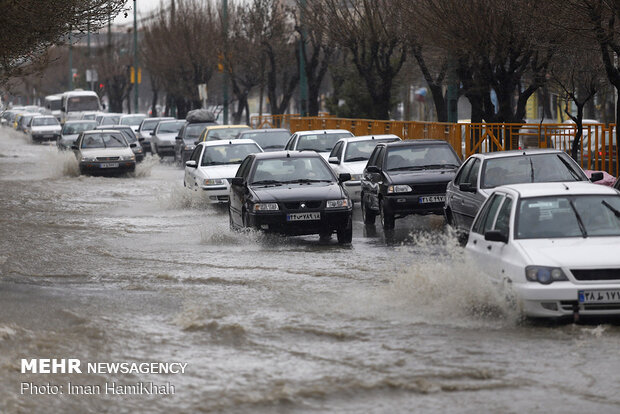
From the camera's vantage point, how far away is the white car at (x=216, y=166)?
2375cm

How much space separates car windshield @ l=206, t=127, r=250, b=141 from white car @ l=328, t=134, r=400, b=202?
11.1 meters

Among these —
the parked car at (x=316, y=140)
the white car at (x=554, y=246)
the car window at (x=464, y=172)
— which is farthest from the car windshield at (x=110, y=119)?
the white car at (x=554, y=246)

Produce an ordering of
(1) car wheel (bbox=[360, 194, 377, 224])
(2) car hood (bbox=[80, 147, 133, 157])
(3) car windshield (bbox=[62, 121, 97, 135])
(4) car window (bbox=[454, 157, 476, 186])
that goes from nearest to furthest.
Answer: (4) car window (bbox=[454, 157, 476, 186]) < (1) car wheel (bbox=[360, 194, 377, 224]) < (2) car hood (bbox=[80, 147, 133, 157]) < (3) car windshield (bbox=[62, 121, 97, 135])

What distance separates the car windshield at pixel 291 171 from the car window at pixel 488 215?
6.43 metres

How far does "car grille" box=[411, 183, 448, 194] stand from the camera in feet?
61.6

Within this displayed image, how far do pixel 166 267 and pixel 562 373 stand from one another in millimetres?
7692

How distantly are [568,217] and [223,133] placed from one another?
993 inches

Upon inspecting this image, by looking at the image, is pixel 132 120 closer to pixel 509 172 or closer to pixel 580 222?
pixel 509 172

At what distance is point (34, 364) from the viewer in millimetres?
8953

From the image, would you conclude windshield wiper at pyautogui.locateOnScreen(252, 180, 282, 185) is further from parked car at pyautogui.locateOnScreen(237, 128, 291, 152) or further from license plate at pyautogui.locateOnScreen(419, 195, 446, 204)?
parked car at pyautogui.locateOnScreen(237, 128, 291, 152)

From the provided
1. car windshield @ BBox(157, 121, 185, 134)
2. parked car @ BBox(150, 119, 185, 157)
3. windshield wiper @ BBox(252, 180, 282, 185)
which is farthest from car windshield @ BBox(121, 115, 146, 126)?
windshield wiper @ BBox(252, 180, 282, 185)

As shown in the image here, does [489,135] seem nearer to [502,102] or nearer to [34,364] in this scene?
[502,102]

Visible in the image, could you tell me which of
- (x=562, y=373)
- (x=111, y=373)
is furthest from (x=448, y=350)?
(x=111, y=373)

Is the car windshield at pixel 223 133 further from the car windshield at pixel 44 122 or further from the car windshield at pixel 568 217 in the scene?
the car windshield at pixel 44 122
